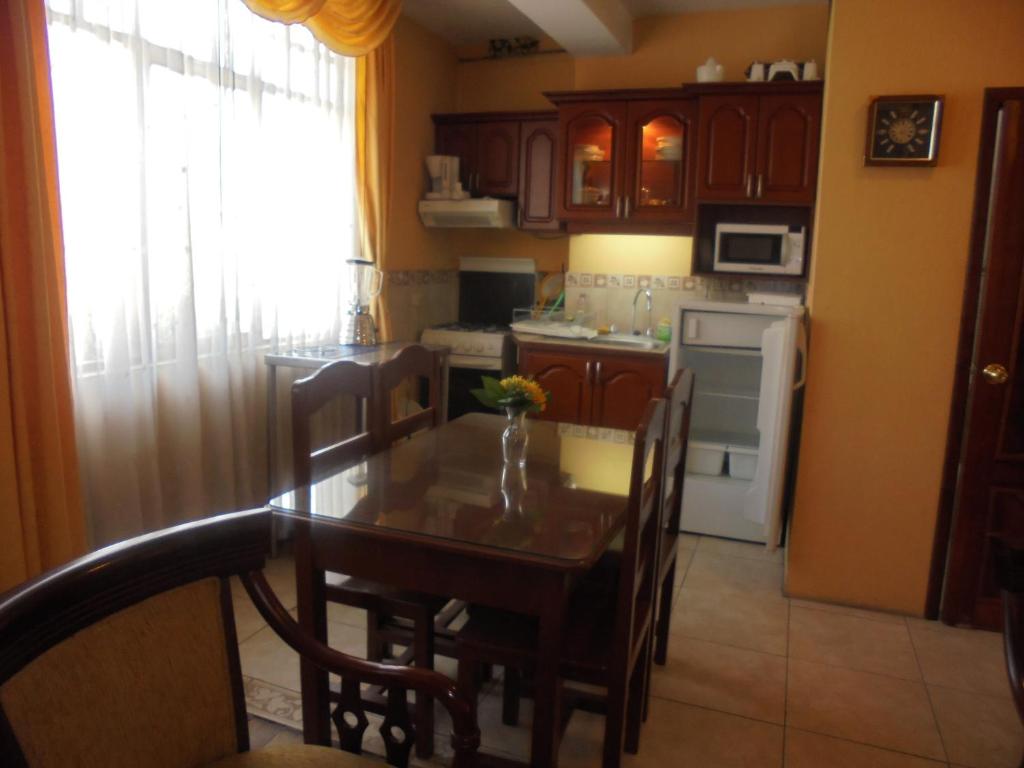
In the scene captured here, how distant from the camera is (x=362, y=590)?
189 centimetres

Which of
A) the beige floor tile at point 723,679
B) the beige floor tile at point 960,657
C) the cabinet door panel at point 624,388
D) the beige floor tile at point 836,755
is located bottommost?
the beige floor tile at point 836,755

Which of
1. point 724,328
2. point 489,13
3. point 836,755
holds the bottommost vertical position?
point 836,755

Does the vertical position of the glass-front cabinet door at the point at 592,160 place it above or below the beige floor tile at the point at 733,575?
above

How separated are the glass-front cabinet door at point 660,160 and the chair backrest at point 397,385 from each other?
68.6 inches

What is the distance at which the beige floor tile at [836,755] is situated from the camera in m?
2.00

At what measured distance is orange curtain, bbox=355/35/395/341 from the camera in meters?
3.52

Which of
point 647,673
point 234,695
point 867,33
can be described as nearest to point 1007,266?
point 867,33

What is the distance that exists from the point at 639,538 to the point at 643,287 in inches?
108

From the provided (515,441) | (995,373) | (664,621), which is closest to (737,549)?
(664,621)

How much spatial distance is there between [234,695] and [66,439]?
4.02 feet

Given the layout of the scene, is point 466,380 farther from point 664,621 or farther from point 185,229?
point 664,621

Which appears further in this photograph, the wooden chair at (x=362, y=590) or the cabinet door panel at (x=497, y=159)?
the cabinet door panel at (x=497, y=159)

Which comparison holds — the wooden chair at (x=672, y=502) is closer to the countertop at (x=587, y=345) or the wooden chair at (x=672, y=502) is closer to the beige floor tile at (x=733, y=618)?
the beige floor tile at (x=733, y=618)

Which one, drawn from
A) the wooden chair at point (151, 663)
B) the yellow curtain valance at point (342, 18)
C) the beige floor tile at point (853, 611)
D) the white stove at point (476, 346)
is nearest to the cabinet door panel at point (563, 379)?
the white stove at point (476, 346)
